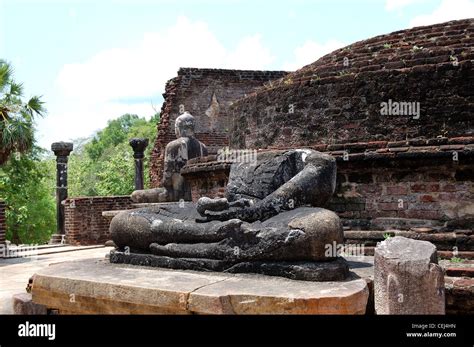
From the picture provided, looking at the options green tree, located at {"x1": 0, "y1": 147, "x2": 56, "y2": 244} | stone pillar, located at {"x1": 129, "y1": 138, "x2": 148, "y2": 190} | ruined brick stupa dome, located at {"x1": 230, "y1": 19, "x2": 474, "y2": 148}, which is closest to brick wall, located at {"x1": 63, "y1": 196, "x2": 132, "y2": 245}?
stone pillar, located at {"x1": 129, "y1": 138, "x2": 148, "y2": 190}

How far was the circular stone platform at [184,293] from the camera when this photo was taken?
3.15 metres

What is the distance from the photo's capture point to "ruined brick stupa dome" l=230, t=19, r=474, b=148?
658cm

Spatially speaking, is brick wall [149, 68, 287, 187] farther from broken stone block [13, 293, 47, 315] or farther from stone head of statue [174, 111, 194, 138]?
broken stone block [13, 293, 47, 315]

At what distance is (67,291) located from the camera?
158 inches

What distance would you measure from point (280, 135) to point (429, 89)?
84.5 inches

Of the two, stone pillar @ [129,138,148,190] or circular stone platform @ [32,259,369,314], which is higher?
stone pillar @ [129,138,148,190]

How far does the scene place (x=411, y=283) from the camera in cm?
328

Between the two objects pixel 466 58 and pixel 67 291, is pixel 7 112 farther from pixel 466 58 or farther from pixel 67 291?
pixel 466 58

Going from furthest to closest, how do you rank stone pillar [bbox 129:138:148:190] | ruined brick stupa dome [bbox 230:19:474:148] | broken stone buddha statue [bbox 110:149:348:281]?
stone pillar [bbox 129:138:148:190] < ruined brick stupa dome [bbox 230:19:474:148] < broken stone buddha statue [bbox 110:149:348:281]

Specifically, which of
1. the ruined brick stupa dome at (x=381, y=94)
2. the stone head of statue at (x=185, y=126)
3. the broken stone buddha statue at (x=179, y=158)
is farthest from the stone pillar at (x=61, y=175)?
the ruined brick stupa dome at (x=381, y=94)

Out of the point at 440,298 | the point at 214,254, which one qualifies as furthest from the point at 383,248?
the point at 214,254

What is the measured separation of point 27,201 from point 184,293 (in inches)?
719

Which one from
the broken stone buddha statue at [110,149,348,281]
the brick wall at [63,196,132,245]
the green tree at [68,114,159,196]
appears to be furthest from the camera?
the green tree at [68,114,159,196]

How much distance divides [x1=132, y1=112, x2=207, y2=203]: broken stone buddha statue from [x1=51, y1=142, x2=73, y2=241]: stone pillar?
594cm
